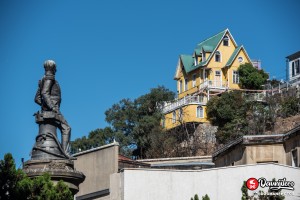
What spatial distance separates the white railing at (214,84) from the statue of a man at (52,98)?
61.2 m

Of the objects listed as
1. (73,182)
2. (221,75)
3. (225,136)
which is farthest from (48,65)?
(221,75)

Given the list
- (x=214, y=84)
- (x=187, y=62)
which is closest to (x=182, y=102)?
(x=214, y=84)

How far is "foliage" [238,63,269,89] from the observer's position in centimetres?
9106

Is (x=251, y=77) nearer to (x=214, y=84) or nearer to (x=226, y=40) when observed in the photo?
(x=214, y=84)

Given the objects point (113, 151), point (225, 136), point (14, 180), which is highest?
point (225, 136)

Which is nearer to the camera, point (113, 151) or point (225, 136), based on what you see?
point (113, 151)

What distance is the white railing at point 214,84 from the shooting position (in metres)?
94.4

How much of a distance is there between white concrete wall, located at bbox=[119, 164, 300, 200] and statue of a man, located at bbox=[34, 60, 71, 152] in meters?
5.68

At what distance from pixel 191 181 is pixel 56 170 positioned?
8051 millimetres

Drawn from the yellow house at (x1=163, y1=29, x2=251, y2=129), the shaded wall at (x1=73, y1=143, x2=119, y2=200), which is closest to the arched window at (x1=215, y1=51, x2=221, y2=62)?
the yellow house at (x1=163, y1=29, x2=251, y2=129)

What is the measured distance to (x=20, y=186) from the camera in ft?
92.3

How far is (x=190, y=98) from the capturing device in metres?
91.9

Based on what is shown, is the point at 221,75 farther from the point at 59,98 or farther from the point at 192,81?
the point at 59,98

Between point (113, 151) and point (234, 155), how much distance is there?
5975mm
